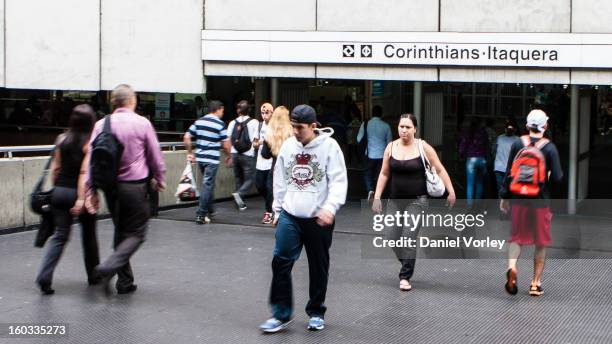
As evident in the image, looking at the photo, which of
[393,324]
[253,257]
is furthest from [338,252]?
[393,324]

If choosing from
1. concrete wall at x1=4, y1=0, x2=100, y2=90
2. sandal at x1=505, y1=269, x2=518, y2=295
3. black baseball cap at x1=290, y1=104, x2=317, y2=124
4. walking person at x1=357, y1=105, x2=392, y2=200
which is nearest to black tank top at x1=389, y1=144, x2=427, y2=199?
sandal at x1=505, y1=269, x2=518, y2=295

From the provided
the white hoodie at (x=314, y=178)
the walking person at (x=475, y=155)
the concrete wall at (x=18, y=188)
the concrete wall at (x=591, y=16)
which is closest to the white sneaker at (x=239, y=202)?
the concrete wall at (x=18, y=188)

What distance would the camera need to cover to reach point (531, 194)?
9.01 m

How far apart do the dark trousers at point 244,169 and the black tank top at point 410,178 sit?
17.9 feet

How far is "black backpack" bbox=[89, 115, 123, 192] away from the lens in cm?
843

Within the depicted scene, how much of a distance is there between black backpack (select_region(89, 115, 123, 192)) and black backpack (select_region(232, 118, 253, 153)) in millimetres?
5815

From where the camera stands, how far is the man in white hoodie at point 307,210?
7.59 meters

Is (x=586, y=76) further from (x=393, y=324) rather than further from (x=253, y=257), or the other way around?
(x=393, y=324)

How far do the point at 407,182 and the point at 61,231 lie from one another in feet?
10.8

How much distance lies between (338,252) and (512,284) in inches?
111

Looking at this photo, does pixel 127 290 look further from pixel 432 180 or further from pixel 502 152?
pixel 502 152

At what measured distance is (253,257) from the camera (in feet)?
36.1

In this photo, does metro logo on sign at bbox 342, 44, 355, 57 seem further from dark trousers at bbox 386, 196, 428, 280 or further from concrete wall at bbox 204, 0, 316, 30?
dark trousers at bbox 386, 196, 428, 280

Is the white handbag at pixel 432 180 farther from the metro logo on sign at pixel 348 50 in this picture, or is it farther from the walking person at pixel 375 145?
the walking person at pixel 375 145
